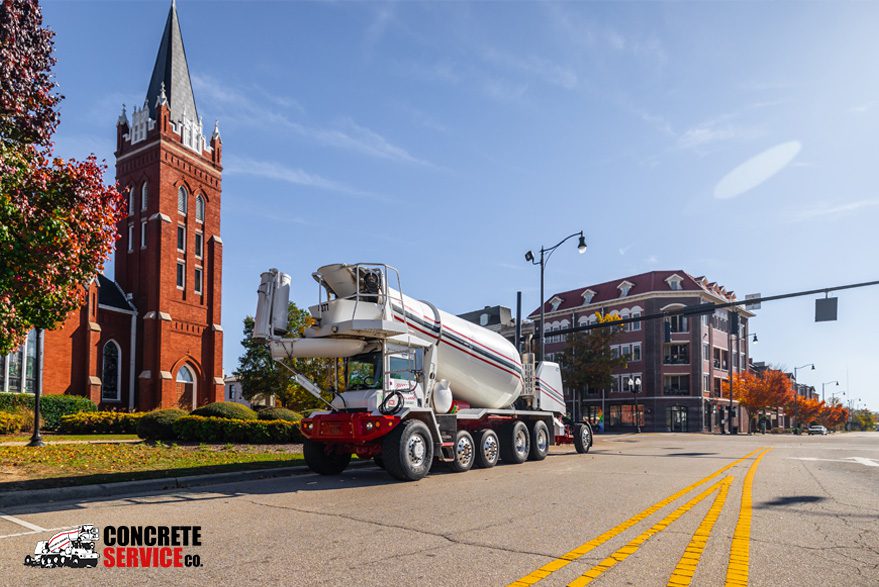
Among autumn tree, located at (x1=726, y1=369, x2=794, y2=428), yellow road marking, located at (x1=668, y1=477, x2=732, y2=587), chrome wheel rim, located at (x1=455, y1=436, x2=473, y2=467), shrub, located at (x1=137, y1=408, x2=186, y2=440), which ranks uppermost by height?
yellow road marking, located at (x1=668, y1=477, x2=732, y2=587)

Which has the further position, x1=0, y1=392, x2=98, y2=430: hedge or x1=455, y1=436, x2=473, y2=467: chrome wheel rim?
x1=0, y1=392, x2=98, y2=430: hedge

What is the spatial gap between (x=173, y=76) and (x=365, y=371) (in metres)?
43.6

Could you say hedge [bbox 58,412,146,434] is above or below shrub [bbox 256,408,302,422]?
below

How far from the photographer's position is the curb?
8.73 metres

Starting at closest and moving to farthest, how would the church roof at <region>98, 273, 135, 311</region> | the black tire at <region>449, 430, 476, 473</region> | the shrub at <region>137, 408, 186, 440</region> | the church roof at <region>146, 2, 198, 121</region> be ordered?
the black tire at <region>449, 430, 476, 473</region>
the shrub at <region>137, 408, 186, 440</region>
the church roof at <region>98, 273, 135, 311</region>
the church roof at <region>146, 2, 198, 121</region>

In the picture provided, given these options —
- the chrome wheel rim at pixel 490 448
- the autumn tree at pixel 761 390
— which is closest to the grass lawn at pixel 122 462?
the chrome wheel rim at pixel 490 448

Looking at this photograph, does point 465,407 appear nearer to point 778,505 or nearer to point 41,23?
point 778,505

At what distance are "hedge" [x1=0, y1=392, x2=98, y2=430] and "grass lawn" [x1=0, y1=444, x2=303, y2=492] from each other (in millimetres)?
17294

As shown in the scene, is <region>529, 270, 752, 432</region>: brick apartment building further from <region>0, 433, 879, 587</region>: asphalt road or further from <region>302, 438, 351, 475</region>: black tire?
<region>0, 433, 879, 587</region>: asphalt road

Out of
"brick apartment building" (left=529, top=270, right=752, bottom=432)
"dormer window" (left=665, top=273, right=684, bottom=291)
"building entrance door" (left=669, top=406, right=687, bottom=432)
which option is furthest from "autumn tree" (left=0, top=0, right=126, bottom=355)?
"dormer window" (left=665, top=273, right=684, bottom=291)

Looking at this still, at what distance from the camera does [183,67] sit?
49.5 meters

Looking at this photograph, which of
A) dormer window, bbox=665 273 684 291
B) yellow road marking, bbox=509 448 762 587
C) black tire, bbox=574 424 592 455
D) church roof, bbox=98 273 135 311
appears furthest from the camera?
dormer window, bbox=665 273 684 291

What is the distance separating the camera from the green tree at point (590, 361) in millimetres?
52688

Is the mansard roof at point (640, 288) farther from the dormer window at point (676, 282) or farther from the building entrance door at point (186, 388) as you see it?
the building entrance door at point (186, 388)
